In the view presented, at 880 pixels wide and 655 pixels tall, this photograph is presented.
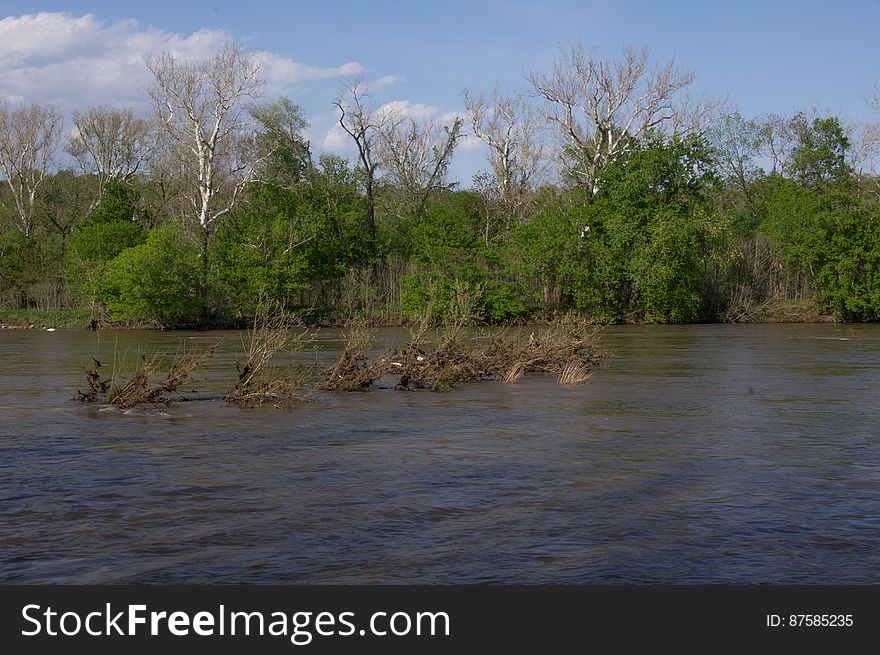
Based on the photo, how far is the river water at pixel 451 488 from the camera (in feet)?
29.4

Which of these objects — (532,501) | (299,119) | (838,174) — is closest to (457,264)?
(299,119)

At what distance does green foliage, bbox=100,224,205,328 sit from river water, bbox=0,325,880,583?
99.0 ft

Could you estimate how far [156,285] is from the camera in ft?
172

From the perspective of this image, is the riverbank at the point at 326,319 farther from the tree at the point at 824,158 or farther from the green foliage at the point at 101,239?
the tree at the point at 824,158

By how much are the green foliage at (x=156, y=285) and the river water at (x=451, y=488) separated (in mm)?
30173

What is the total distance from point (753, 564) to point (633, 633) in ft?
8.05

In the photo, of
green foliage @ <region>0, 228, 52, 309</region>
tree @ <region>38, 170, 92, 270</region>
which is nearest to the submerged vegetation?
green foliage @ <region>0, 228, 52, 309</region>

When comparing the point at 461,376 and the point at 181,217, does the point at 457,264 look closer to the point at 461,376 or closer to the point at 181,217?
the point at 181,217

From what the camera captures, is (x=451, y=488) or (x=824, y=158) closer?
(x=451, y=488)

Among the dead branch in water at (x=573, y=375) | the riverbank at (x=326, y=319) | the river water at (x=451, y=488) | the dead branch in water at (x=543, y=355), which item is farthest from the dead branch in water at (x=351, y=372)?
the riverbank at (x=326, y=319)

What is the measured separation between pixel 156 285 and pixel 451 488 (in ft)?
141

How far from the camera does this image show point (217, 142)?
198ft

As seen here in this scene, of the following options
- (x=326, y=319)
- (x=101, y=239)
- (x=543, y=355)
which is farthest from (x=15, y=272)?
(x=543, y=355)

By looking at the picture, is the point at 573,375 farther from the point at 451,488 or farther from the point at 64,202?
the point at 64,202
